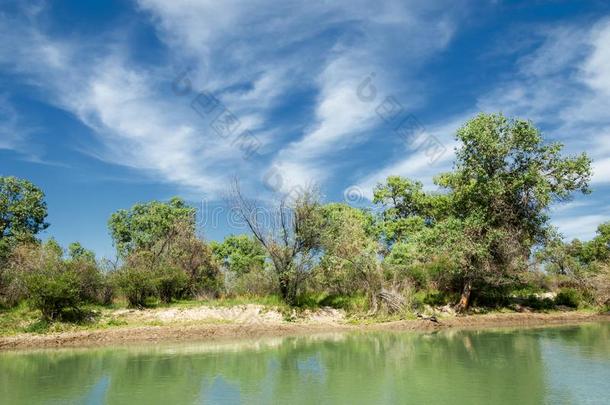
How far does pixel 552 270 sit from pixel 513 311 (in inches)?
455

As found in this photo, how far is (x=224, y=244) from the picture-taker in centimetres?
5756

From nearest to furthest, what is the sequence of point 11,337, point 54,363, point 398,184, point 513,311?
point 54,363
point 11,337
point 513,311
point 398,184

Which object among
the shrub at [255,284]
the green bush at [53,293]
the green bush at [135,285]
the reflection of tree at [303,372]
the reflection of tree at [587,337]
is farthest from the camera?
the shrub at [255,284]

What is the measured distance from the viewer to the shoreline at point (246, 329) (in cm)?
2066

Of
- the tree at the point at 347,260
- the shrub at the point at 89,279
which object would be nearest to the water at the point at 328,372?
the shrub at the point at 89,279

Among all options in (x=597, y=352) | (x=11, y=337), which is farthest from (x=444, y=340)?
(x=11, y=337)

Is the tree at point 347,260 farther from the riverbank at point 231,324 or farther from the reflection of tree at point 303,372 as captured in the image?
the reflection of tree at point 303,372

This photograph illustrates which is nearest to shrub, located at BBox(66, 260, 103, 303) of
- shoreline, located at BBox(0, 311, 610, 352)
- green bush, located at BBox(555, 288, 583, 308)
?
shoreline, located at BBox(0, 311, 610, 352)

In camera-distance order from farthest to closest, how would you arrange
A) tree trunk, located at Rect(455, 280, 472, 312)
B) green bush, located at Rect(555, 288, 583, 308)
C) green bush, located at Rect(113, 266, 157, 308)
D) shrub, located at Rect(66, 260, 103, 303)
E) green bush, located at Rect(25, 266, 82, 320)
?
green bush, located at Rect(555, 288, 583, 308) < tree trunk, located at Rect(455, 280, 472, 312) < shrub, located at Rect(66, 260, 103, 303) < green bush, located at Rect(113, 266, 157, 308) < green bush, located at Rect(25, 266, 82, 320)

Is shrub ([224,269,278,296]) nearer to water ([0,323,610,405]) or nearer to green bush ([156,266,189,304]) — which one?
green bush ([156,266,189,304])

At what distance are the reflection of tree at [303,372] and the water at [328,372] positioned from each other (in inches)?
1.1

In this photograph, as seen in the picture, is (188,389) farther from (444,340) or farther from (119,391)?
(444,340)

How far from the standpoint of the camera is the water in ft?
33.3

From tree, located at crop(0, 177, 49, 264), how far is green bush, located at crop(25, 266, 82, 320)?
1543cm
